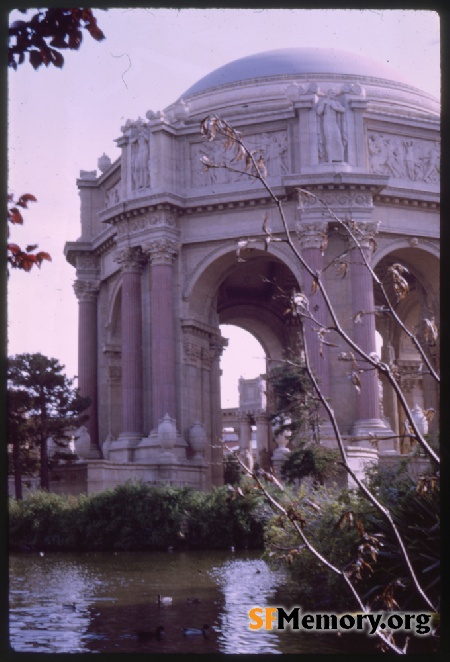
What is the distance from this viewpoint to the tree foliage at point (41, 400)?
36419 millimetres

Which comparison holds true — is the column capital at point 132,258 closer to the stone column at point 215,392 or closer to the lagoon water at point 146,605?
the stone column at point 215,392

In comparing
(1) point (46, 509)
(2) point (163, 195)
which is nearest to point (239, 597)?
(1) point (46, 509)

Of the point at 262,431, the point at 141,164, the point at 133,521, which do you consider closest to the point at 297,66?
the point at 141,164

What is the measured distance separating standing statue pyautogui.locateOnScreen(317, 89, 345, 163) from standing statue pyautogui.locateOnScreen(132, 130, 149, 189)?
25.5 ft

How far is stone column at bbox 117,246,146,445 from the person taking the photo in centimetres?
4431

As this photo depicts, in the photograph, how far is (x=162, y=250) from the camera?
44781 millimetres

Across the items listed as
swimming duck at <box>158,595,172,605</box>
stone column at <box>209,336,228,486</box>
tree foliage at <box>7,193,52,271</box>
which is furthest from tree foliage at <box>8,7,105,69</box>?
stone column at <box>209,336,228,486</box>

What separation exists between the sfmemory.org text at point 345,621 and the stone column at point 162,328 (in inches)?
1411

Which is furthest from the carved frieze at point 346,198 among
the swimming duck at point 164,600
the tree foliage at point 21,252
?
the tree foliage at point 21,252

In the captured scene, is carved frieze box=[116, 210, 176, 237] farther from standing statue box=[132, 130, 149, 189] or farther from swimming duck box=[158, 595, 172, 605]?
swimming duck box=[158, 595, 172, 605]

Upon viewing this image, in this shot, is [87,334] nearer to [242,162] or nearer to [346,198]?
[242,162]

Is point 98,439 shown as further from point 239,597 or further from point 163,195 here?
point 239,597

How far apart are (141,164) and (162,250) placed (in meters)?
4.05

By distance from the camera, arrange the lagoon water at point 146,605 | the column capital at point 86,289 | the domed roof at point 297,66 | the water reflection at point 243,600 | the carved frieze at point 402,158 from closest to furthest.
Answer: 1. the water reflection at point 243,600
2. the lagoon water at point 146,605
3. the carved frieze at point 402,158
4. the domed roof at point 297,66
5. the column capital at point 86,289
